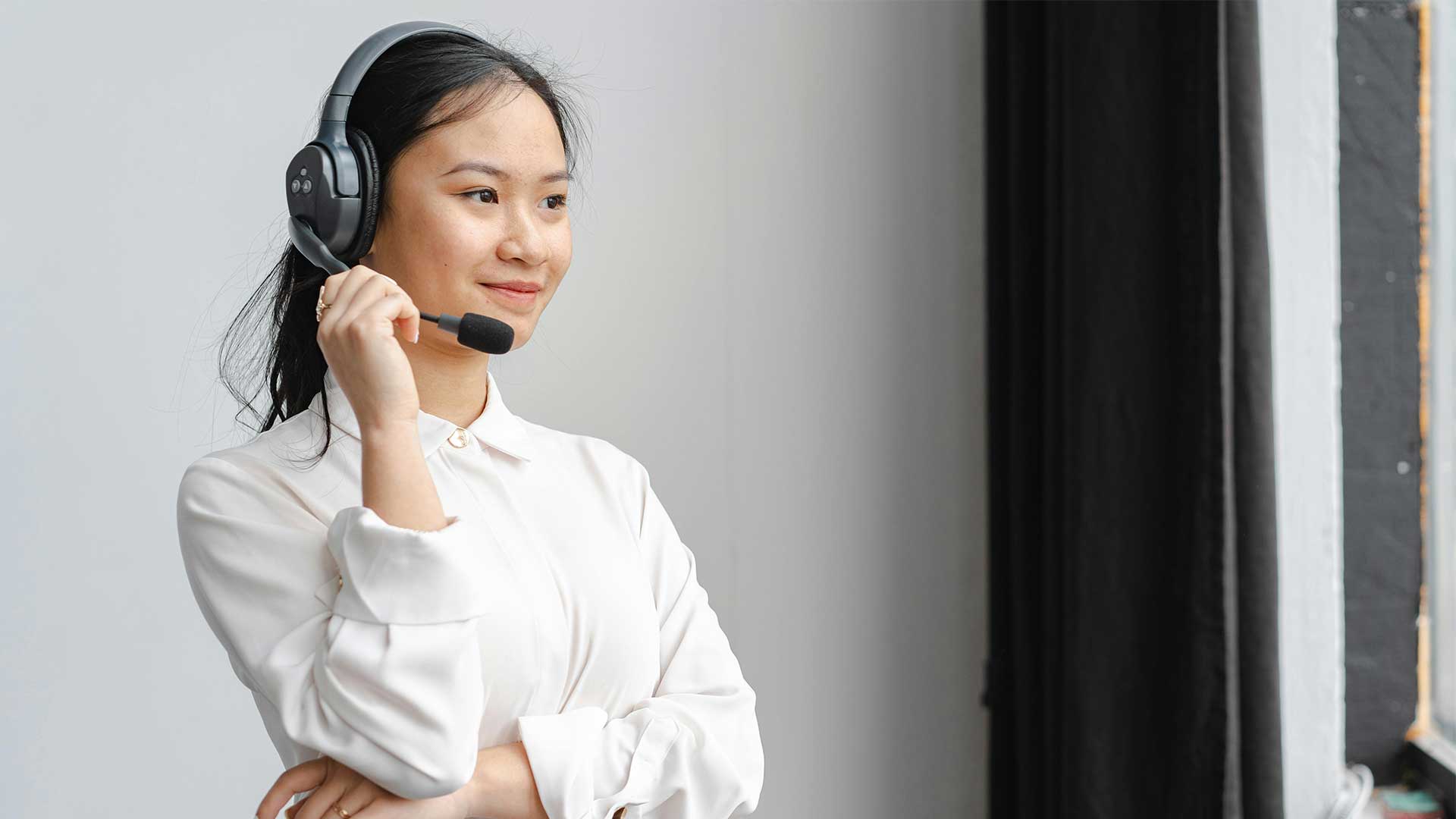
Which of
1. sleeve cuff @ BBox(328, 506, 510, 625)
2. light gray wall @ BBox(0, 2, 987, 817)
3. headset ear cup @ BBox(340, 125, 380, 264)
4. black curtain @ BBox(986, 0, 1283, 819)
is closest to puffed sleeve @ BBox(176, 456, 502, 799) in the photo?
sleeve cuff @ BBox(328, 506, 510, 625)

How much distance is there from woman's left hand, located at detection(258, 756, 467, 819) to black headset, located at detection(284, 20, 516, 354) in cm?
37

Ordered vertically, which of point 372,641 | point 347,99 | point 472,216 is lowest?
point 372,641

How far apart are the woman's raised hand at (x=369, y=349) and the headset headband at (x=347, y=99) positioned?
0.11 metres

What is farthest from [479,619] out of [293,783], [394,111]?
[394,111]

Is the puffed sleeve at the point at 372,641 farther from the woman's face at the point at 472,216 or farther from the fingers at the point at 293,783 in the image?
the woman's face at the point at 472,216

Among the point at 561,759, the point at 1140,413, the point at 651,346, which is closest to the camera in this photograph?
the point at 561,759

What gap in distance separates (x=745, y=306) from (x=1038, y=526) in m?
0.59

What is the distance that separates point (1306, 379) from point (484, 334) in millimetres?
1124

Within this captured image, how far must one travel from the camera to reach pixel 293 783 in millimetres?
930

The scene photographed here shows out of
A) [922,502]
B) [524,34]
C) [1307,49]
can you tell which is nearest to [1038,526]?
[922,502]

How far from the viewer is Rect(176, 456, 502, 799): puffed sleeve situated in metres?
0.87

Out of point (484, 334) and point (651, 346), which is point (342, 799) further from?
point (651, 346)

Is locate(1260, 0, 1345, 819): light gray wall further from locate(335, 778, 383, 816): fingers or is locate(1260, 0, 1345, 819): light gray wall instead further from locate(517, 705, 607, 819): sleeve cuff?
locate(335, 778, 383, 816): fingers

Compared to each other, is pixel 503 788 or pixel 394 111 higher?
pixel 394 111
